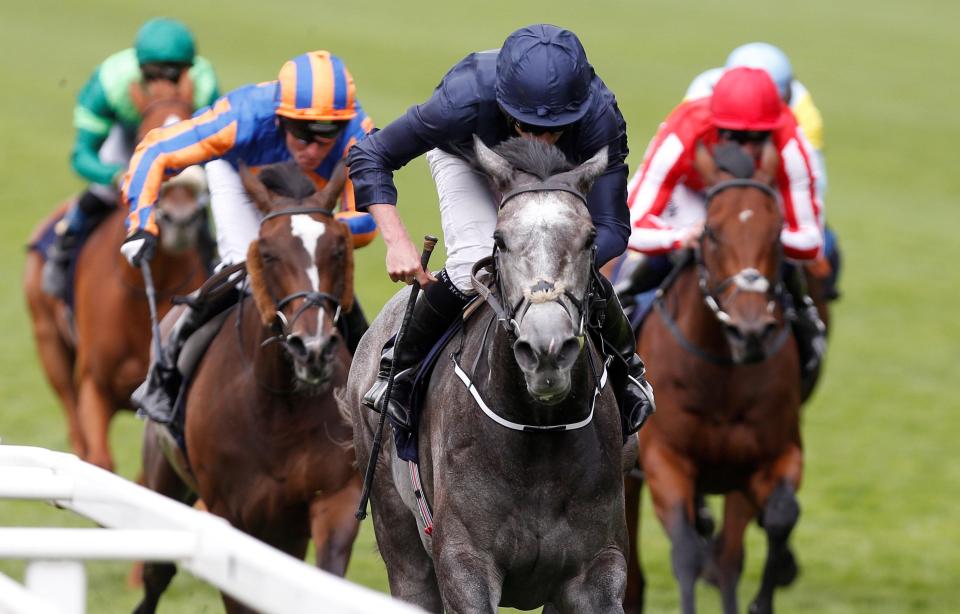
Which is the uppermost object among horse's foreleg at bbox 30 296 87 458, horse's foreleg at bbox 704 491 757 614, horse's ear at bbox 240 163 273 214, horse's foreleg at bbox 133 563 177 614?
horse's ear at bbox 240 163 273 214

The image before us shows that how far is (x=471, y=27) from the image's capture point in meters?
34.3

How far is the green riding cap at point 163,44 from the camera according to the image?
9.20 m

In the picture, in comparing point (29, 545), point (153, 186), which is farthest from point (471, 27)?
point (29, 545)

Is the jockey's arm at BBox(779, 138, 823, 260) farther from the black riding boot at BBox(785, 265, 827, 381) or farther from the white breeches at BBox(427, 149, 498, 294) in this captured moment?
the white breeches at BBox(427, 149, 498, 294)

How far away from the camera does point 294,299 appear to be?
19.8 ft

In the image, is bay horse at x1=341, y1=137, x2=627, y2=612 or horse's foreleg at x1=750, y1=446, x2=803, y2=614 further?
horse's foreleg at x1=750, y1=446, x2=803, y2=614

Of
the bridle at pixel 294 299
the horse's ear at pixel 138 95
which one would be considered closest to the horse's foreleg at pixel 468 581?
the bridle at pixel 294 299

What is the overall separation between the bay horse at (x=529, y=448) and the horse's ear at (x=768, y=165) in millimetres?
2667

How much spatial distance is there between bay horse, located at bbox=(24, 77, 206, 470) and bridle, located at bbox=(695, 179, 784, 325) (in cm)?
294

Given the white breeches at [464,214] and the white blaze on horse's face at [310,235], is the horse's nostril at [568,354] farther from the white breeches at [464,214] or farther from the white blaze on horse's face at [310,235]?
the white blaze on horse's face at [310,235]

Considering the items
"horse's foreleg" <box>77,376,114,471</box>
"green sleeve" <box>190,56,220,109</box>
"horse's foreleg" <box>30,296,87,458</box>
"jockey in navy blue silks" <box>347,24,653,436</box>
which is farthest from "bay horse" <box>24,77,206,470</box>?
"jockey in navy blue silks" <box>347,24,653,436</box>

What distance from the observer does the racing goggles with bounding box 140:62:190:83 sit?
926cm

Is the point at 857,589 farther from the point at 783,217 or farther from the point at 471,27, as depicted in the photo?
the point at 471,27

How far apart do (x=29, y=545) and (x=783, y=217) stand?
5.09 metres
